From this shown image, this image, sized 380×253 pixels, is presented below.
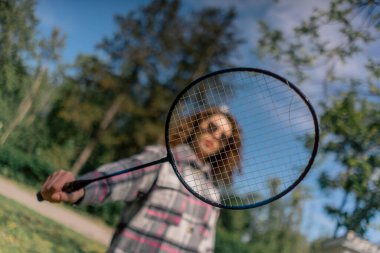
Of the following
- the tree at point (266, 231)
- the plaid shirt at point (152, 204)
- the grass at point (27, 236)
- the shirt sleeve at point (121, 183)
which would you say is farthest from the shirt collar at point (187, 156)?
the tree at point (266, 231)

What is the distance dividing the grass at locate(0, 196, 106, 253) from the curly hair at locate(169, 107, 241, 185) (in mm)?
1551

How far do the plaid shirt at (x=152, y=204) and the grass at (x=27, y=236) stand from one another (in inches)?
53.1

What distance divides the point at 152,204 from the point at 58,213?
23.3 ft

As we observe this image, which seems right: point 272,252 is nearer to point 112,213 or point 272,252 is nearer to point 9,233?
point 112,213

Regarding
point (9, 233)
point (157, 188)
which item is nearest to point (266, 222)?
point (9, 233)

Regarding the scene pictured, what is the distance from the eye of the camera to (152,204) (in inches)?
81.4

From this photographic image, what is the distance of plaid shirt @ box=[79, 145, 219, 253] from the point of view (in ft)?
6.63

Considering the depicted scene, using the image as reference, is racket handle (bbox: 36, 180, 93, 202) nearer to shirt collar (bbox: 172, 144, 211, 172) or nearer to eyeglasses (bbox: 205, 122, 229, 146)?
shirt collar (bbox: 172, 144, 211, 172)

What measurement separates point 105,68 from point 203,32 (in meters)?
3.85

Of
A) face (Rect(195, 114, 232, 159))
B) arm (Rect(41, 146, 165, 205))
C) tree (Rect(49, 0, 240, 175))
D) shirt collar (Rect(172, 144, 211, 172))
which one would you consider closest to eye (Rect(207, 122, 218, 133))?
face (Rect(195, 114, 232, 159))

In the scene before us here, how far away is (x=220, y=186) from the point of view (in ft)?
7.39

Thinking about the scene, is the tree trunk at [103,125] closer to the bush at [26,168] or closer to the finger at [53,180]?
the bush at [26,168]

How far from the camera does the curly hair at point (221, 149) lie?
231 cm

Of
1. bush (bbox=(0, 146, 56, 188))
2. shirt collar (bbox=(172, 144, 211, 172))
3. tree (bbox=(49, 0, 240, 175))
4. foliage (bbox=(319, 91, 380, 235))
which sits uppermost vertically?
tree (bbox=(49, 0, 240, 175))
